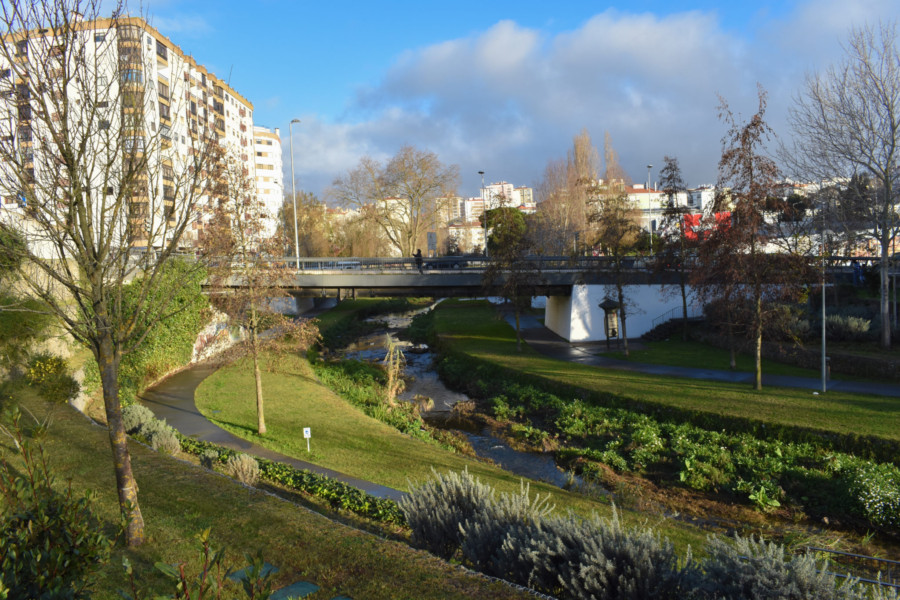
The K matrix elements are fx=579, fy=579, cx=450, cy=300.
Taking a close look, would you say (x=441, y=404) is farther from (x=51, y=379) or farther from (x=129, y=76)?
(x=129, y=76)

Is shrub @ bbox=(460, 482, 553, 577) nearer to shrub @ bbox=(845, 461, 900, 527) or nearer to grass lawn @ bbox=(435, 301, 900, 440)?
shrub @ bbox=(845, 461, 900, 527)

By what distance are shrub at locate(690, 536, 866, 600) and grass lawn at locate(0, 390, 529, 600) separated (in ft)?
5.59

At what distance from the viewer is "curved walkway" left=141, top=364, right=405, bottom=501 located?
11812 mm

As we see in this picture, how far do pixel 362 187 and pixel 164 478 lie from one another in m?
47.6

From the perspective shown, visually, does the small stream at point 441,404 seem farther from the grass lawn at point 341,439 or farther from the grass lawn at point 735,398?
the grass lawn at point 735,398

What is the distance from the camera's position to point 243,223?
15.4 m

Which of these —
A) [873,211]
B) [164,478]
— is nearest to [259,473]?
[164,478]

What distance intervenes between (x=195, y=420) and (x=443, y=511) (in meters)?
12.9

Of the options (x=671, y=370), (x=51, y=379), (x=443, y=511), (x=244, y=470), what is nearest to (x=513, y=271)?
(x=671, y=370)

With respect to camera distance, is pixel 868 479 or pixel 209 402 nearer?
pixel 868 479

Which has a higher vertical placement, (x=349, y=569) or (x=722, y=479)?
(x=349, y=569)

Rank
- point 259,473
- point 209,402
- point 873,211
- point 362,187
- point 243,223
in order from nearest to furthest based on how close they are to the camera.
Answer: point 259,473
point 243,223
point 209,402
point 873,211
point 362,187

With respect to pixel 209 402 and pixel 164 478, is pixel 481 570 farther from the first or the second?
pixel 209 402

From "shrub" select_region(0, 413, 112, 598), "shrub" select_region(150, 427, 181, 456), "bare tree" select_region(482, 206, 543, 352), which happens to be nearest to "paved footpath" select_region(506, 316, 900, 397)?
"bare tree" select_region(482, 206, 543, 352)
